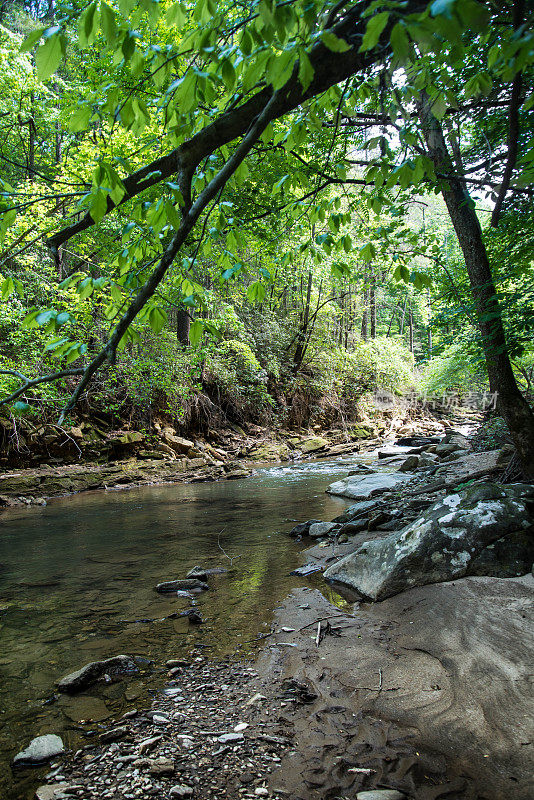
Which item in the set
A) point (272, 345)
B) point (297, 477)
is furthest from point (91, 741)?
point (272, 345)

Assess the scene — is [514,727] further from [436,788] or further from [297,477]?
[297,477]

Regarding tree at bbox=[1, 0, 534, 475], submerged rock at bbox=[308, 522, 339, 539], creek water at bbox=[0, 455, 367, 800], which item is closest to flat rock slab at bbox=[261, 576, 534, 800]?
creek water at bbox=[0, 455, 367, 800]

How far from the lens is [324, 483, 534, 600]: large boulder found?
11.8 ft

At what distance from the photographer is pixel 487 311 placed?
15.8 feet

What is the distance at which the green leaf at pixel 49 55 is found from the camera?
1.48 metres

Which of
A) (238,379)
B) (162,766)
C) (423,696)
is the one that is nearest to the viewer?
(162,766)

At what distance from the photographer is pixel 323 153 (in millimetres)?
6406

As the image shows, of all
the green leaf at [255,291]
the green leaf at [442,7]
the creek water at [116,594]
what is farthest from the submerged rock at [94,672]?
the green leaf at [442,7]

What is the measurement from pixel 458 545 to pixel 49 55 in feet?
13.9

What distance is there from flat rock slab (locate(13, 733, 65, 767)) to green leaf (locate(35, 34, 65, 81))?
3.17m

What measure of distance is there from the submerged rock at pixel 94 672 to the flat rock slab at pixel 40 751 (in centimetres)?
51

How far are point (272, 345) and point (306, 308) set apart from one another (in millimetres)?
3356

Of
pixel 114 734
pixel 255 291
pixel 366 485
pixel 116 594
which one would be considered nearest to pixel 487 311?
pixel 255 291

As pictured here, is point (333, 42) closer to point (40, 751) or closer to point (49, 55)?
point (49, 55)
